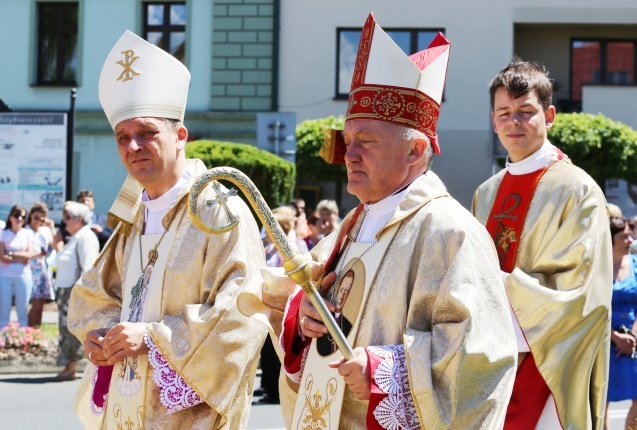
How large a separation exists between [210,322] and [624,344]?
157 inches

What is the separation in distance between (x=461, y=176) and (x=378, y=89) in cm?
2055

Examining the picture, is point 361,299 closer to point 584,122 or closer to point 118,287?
point 118,287

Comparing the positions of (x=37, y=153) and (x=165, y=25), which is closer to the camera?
(x=37, y=153)

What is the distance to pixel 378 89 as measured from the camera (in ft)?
12.0

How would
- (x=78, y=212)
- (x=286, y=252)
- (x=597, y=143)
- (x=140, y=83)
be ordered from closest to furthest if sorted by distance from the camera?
(x=286, y=252) < (x=140, y=83) < (x=78, y=212) < (x=597, y=143)

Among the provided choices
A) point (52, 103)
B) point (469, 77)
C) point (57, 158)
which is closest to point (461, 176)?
point (469, 77)

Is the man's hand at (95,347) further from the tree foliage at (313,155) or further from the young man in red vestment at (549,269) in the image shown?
the tree foliage at (313,155)

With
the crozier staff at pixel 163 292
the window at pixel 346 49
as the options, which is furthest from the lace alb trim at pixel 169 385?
the window at pixel 346 49

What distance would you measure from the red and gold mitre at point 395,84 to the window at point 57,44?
71.1ft

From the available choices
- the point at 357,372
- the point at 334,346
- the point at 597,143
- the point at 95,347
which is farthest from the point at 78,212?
the point at 597,143

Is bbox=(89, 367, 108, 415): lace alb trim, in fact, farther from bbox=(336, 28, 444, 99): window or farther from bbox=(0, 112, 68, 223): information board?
bbox=(336, 28, 444, 99): window

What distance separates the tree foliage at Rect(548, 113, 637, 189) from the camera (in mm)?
20594

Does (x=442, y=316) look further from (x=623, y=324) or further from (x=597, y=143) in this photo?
(x=597, y=143)

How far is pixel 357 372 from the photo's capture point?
3316 millimetres
